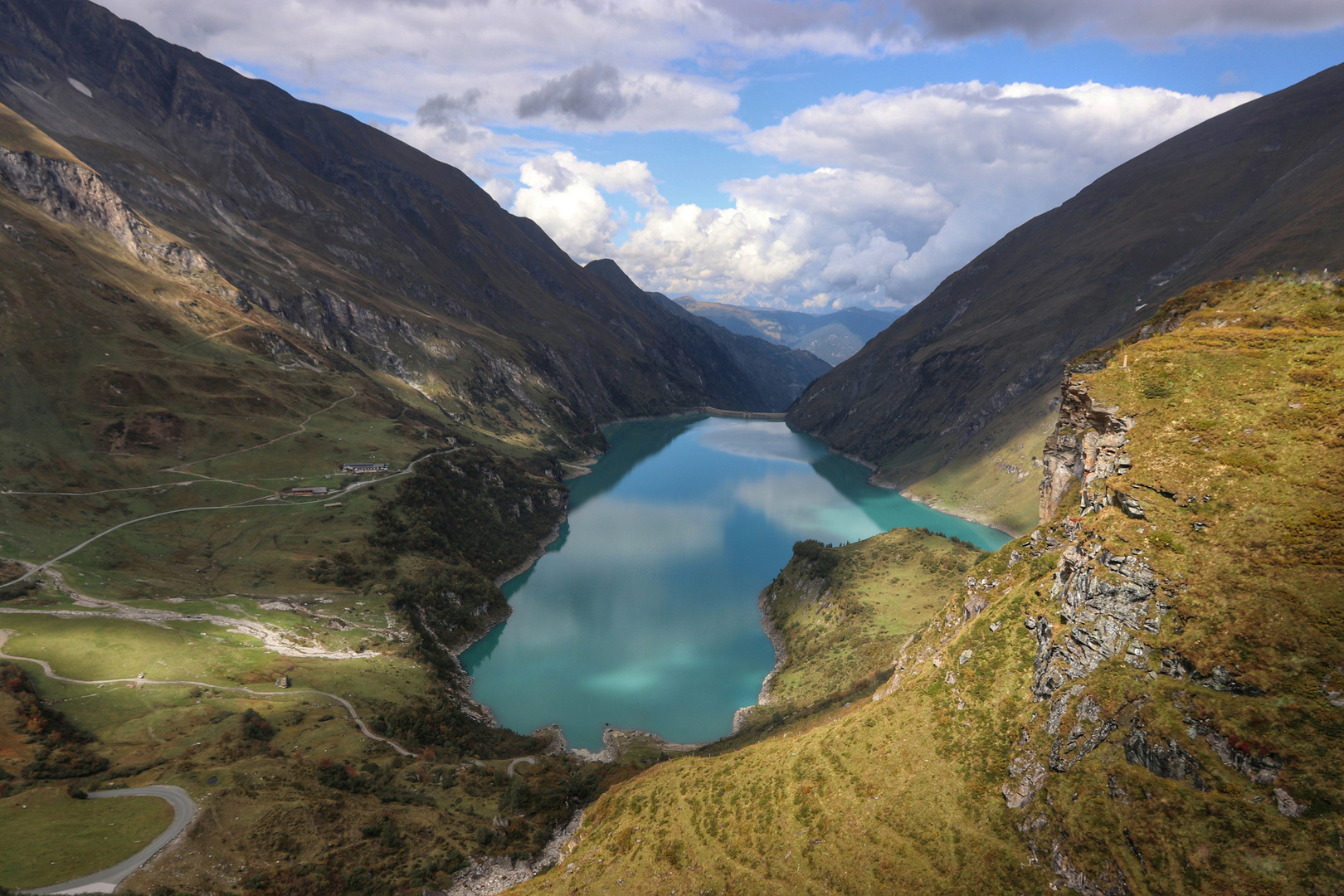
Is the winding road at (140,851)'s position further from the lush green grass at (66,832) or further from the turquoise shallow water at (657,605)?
the turquoise shallow water at (657,605)

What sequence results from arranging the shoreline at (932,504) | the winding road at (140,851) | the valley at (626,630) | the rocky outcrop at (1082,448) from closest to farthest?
1. the valley at (626,630)
2. the winding road at (140,851)
3. the rocky outcrop at (1082,448)
4. the shoreline at (932,504)

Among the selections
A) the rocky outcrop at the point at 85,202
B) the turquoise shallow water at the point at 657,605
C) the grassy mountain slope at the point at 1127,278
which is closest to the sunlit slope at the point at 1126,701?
the turquoise shallow water at the point at 657,605

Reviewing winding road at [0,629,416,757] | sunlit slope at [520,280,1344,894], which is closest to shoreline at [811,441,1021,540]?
sunlit slope at [520,280,1344,894]

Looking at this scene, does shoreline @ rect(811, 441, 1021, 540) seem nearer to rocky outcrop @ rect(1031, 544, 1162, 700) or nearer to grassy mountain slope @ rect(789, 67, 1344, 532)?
grassy mountain slope @ rect(789, 67, 1344, 532)

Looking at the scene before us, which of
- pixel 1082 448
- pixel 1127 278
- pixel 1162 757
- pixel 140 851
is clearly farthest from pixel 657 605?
pixel 1127 278

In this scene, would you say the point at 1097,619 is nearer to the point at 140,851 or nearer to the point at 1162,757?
the point at 1162,757

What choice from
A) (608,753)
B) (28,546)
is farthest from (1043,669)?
(28,546)
